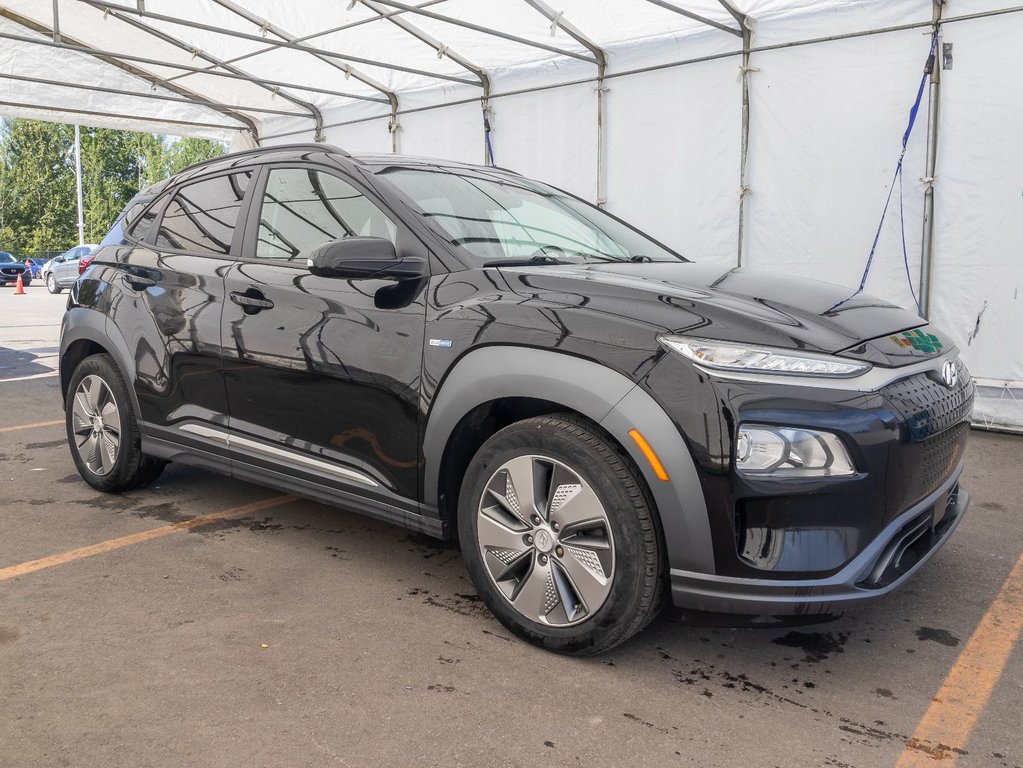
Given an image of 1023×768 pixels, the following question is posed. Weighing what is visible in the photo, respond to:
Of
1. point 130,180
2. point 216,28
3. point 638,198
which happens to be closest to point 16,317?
point 216,28

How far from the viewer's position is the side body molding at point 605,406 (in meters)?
2.37

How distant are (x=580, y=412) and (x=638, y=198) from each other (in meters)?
6.63

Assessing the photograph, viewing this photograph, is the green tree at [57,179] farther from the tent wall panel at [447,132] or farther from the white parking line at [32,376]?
the white parking line at [32,376]

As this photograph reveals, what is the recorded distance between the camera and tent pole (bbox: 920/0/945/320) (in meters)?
6.63

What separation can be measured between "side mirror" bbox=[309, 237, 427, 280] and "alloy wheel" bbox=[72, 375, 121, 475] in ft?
5.93

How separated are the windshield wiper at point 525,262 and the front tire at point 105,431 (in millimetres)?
2084

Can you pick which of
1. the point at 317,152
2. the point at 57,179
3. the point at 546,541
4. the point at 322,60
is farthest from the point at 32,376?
the point at 57,179

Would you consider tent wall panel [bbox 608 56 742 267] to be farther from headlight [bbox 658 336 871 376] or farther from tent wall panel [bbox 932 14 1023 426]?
headlight [bbox 658 336 871 376]

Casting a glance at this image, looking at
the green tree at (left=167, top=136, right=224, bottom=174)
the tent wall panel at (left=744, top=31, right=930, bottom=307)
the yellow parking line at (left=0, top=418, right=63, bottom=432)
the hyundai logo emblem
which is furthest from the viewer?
the green tree at (left=167, top=136, right=224, bottom=174)

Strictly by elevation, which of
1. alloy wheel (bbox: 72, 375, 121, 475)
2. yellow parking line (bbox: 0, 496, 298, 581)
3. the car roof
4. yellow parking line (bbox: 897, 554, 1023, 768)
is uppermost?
the car roof

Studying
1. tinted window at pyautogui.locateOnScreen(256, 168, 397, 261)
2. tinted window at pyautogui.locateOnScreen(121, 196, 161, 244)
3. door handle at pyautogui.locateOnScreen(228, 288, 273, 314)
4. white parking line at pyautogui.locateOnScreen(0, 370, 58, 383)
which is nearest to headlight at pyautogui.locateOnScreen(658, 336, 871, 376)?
tinted window at pyautogui.locateOnScreen(256, 168, 397, 261)

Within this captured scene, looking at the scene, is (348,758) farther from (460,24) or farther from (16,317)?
(16,317)

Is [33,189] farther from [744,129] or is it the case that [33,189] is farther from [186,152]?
[744,129]

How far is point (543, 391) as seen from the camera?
2.62 metres
